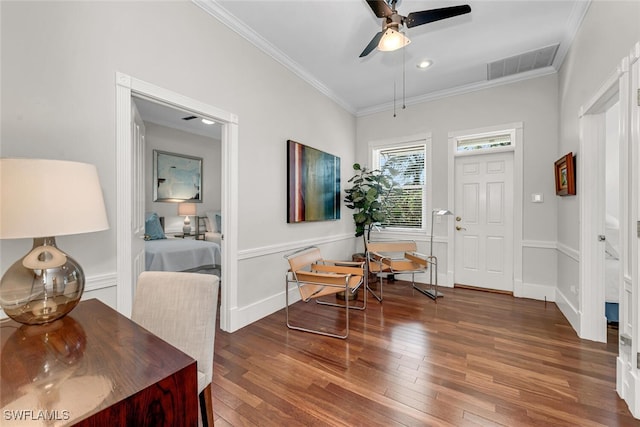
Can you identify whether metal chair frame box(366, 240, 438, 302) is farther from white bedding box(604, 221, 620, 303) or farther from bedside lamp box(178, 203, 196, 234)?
bedside lamp box(178, 203, 196, 234)

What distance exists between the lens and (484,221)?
403 cm

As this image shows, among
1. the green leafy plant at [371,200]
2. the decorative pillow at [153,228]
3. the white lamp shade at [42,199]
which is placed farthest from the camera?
the decorative pillow at [153,228]

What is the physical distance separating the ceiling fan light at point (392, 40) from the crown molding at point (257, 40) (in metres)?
1.41

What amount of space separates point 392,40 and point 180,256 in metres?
3.53

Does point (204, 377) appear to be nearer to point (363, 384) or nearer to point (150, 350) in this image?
point (150, 350)

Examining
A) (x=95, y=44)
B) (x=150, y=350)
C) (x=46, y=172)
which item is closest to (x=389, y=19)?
(x=95, y=44)

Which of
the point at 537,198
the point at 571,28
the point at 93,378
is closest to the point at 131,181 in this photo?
the point at 93,378

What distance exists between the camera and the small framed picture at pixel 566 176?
2.78 m

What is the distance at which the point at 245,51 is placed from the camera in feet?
9.29

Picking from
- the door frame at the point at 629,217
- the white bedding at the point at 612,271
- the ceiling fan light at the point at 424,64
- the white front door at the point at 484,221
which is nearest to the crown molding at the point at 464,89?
the ceiling fan light at the point at 424,64

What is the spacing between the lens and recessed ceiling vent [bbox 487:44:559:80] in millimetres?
3147

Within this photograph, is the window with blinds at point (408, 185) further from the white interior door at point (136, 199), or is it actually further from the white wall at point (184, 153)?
the white wall at point (184, 153)

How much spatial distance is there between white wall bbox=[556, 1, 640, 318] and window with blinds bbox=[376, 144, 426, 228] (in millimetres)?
1701

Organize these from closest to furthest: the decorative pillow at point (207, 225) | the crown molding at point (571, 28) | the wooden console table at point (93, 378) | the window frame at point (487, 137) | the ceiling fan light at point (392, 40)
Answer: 1. the wooden console table at point (93, 378)
2. the ceiling fan light at point (392, 40)
3. the crown molding at point (571, 28)
4. the window frame at point (487, 137)
5. the decorative pillow at point (207, 225)
